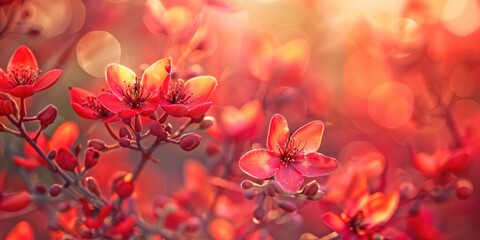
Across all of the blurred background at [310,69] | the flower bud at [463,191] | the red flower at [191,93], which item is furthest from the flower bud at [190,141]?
the flower bud at [463,191]

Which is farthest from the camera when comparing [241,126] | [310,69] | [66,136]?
[310,69]

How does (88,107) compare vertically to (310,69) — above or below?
above

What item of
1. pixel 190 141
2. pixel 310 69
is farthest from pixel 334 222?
pixel 310 69

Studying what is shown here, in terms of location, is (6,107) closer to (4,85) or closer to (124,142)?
(4,85)

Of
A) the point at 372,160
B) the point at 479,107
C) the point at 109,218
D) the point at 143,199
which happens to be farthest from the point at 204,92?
the point at 479,107

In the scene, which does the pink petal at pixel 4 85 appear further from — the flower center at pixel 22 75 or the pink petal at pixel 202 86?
the pink petal at pixel 202 86

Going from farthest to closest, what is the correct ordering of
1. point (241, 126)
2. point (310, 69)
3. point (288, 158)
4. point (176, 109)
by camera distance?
point (310, 69) < point (241, 126) < point (288, 158) < point (176, 109)
